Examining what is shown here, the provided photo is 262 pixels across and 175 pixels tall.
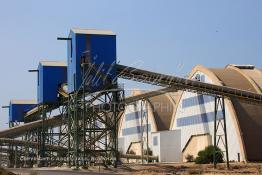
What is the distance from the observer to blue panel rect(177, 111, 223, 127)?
84.0 meters

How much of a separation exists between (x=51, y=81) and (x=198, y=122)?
26239 mm

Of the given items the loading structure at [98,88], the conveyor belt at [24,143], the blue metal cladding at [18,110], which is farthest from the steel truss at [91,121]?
the blue metal cladding at [18,110]

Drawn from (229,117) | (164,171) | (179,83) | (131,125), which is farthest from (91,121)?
(131,125)

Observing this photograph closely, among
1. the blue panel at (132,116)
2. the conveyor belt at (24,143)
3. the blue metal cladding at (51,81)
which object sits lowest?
the conveyor belt at (24,143)

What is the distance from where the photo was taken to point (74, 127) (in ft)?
215

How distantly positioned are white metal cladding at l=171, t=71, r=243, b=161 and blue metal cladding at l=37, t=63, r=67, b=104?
23.8 m

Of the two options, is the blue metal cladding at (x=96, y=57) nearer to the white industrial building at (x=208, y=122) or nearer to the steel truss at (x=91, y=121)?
the steel truss at (x=91, y=121)

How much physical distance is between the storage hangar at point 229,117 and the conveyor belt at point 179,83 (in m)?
10.5

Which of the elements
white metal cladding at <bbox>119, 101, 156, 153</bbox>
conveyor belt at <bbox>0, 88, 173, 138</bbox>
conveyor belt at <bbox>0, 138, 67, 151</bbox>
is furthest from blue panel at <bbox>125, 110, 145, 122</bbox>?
conveyor belt at <bbox>0, 138, 67, 151</bbox>

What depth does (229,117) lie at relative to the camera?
81188mm

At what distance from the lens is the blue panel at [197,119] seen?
84031 mm

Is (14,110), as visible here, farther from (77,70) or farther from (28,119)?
(77,70)

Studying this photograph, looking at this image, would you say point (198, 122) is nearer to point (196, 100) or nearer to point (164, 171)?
point (196, 100)

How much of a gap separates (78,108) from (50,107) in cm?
1850
